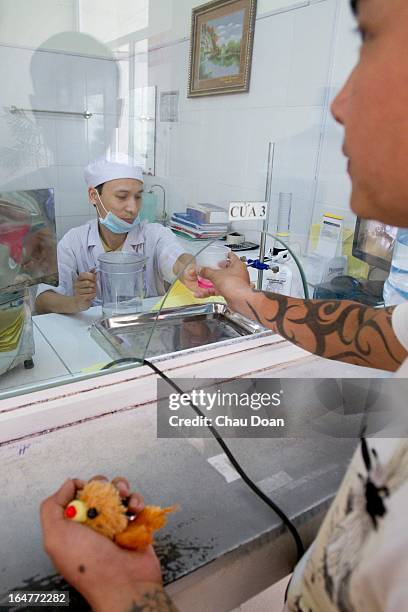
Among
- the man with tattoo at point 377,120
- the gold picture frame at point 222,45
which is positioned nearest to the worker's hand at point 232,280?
the man with tattoo at point 377,120

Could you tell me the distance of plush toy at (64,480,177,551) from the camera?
48cm

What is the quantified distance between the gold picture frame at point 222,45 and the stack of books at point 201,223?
69 cm

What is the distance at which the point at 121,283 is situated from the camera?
4.25 feet

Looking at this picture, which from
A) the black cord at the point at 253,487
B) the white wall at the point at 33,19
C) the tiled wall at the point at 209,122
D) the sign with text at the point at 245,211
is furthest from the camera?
the white wall at the point at 33,19

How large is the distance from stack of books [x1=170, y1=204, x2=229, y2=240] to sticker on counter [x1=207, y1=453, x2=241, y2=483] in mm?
731

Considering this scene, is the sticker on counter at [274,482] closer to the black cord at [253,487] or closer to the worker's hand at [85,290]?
the black cord at [253,487]

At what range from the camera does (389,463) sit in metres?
0.38

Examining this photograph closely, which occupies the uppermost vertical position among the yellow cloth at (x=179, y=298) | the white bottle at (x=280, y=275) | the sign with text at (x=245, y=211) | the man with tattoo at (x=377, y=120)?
the man with tattoo at (x=377, y=120)

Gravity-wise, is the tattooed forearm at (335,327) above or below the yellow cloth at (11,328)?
above

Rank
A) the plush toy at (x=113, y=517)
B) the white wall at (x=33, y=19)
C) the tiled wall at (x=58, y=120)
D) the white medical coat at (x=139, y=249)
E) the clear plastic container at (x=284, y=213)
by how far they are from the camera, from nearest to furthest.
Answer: the plush toy at (x=113, y=517)
the white medical coat at (x=139, y=249)
the clear plastic container at (x=284, y=213)
the white wall at (x=33, y=19)
the tiled wall at (x=58, y=120)

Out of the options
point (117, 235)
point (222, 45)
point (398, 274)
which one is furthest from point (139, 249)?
point (222, 45)

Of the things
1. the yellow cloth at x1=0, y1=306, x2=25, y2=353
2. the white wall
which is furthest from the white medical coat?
the white wall

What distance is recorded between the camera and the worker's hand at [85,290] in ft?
4.21

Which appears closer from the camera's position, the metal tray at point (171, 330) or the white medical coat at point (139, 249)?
the metal tray at point (171, 330)
